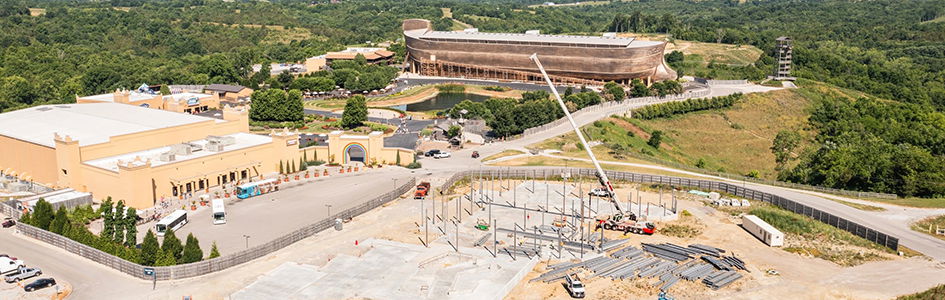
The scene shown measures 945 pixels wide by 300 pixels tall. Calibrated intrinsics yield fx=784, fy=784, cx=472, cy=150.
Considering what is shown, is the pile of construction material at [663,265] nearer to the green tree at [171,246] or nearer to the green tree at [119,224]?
the green tree at [171,246]

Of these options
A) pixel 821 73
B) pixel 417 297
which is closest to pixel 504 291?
pixel 417 297

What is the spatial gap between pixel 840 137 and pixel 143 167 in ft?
294

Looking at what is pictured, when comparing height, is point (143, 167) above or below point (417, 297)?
above

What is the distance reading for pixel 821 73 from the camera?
175875mm

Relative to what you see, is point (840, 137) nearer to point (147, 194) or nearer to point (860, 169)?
point (860, 169)

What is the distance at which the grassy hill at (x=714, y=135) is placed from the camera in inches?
4013

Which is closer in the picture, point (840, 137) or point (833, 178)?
point (833, 178)

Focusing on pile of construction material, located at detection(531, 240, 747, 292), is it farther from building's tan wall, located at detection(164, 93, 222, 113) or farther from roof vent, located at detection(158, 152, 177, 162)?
building's tan wall, located at detection(164, 93, 222, 113)

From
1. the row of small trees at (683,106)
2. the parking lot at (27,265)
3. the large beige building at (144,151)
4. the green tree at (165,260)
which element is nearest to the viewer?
the parking lot at (27,265)

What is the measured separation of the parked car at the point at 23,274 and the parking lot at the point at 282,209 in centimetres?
915

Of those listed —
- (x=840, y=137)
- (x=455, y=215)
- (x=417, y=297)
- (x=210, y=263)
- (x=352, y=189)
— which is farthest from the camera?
(x=840, y=137)

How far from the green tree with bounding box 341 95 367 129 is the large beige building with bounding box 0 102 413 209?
22267 mm

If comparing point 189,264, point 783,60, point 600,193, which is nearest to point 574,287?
point 189,264

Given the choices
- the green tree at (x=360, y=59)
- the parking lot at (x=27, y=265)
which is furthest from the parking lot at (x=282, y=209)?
A: the green tree at (x=360, y=59)
